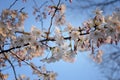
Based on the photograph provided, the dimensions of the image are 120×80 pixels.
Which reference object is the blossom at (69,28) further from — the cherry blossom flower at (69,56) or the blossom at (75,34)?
the cherry blossom flower at (69,56)

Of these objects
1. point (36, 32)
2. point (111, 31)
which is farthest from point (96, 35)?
point (36, 32)

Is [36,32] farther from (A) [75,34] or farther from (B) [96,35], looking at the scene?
(B) [96,35]

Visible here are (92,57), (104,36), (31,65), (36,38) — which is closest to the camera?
(104,36)

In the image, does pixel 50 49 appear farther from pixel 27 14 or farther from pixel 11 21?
pixel 27 14

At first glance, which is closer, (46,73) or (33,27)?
(33,27)

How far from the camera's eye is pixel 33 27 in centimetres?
261

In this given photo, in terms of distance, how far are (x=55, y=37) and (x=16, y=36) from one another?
423mm

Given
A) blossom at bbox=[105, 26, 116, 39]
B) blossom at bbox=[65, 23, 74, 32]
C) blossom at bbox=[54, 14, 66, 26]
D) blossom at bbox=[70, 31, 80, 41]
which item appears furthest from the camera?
blossom at bbox=[54, 14, 66, 26]

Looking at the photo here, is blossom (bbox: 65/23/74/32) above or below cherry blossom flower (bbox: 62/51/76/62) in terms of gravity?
above

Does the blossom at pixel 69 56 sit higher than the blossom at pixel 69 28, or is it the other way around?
the blossom at pixel 69 28

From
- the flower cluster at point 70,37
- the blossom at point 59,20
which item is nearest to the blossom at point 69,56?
the flower cluster at point 70,37

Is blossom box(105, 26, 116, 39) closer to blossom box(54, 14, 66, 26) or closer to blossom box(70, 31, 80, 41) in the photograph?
blossom box(70, 31, 80, 41)

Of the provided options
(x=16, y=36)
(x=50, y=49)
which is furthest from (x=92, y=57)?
(x=16, y=36)

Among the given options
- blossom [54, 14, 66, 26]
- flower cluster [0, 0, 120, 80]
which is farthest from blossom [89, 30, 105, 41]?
blossom [54, 14, 66, 26]
